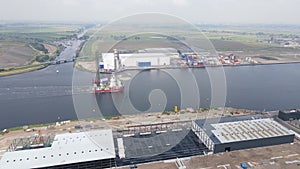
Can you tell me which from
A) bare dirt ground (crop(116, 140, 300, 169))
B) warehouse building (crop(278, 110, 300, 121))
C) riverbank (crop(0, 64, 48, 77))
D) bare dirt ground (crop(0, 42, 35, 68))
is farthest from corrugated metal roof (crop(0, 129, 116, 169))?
bare dirt ground (crop(0, 42, 35, 68))

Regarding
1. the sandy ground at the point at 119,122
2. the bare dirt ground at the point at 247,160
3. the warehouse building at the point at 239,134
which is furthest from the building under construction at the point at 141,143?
the sandy ground at the point at 119,122

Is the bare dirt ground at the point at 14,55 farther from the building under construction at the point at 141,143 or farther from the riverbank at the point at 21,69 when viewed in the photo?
the building under construction at the point at 141,143

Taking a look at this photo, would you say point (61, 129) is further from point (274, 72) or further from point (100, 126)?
point (274, 72)

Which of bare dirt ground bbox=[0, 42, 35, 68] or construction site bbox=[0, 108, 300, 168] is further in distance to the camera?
bare dirt ground bbox=[0, 42, 35, 68]

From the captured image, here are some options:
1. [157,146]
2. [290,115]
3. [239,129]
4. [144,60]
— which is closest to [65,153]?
[157,146]

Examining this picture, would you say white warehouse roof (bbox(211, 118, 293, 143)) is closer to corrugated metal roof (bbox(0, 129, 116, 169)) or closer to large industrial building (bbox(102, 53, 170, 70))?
corrugated metal roof (bbox(0, 129, 116, 169))

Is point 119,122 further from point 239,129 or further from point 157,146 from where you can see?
point 239,129

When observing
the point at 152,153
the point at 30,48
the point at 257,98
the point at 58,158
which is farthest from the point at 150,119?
the point at 30,48
